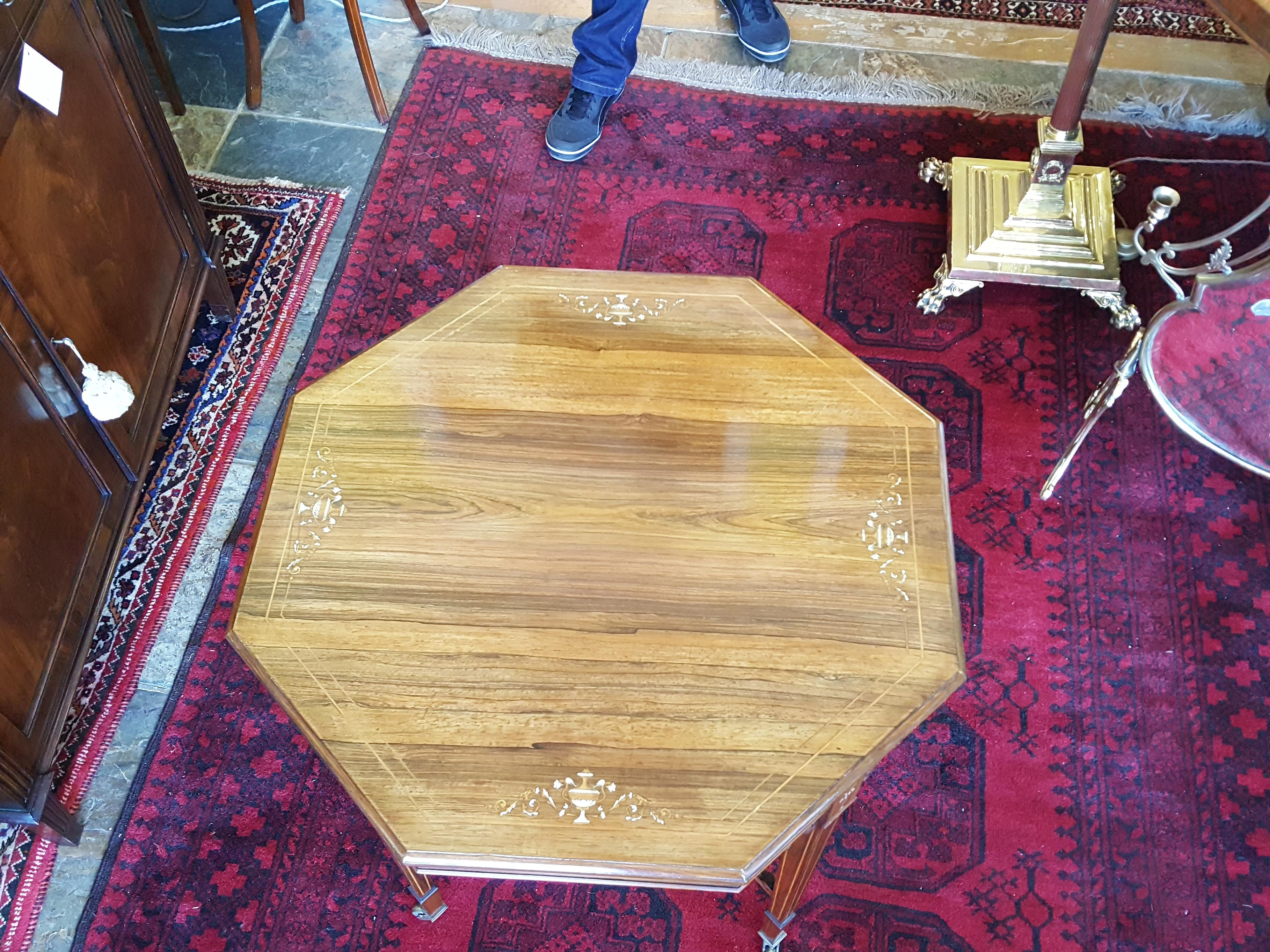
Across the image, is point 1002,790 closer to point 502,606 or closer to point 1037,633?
point 1037,633

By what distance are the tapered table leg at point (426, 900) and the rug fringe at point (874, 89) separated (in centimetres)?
185


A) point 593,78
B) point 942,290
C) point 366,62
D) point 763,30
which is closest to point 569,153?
point 593,78

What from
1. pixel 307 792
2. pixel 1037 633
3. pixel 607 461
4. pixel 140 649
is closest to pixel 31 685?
pixel 140 649

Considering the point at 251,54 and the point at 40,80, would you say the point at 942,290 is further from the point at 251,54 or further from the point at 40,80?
the point at 251,54

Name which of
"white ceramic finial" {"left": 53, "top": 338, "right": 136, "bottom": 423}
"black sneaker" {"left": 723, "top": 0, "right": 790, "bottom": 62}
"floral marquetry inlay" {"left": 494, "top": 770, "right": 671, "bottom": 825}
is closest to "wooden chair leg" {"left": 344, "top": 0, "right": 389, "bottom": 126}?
"black sneaker" {"left": 723, "top": 0, "right": 790, "bottom": 62}

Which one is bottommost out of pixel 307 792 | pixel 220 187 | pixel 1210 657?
pixel 1210 657

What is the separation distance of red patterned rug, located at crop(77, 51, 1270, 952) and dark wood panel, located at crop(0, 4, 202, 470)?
291 millimetres

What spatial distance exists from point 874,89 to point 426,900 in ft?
6.49

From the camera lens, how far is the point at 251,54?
2.35 meters

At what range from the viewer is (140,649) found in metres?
1.68

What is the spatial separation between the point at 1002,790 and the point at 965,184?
1.19m

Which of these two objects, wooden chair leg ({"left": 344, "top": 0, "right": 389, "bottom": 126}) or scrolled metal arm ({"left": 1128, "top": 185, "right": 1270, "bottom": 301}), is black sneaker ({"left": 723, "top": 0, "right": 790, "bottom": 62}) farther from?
scrolled metal arm ({"left": 1128, "top": 185, "right": 1270, "bottom": 301})

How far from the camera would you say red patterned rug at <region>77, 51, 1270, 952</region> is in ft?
4.78

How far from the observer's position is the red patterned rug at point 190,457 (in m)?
1.54
